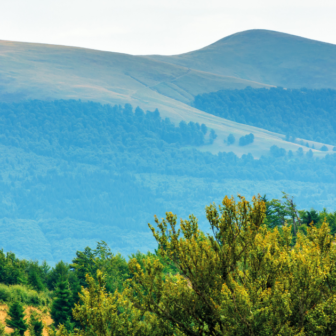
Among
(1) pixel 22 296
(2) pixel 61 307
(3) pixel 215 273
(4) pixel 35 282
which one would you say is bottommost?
(4) pixel 35 282

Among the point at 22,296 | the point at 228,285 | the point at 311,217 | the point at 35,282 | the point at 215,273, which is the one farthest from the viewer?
the point at 311,217

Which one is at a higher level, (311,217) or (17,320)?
(311,217)

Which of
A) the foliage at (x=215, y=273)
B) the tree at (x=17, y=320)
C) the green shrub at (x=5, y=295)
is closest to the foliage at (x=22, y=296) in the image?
the green shrub at (x=5, y=295)

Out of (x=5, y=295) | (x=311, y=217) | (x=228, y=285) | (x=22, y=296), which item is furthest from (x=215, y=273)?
(x=311, y=217)

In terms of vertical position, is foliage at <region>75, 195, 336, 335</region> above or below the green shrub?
above

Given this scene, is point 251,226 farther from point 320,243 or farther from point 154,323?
point 154,323

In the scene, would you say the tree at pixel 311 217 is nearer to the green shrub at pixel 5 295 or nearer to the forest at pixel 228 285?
the green shrub at pixel 5 295

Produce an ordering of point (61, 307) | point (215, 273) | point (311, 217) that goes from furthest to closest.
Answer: point (311, 217) → point (61, 307) → point (215, 273)

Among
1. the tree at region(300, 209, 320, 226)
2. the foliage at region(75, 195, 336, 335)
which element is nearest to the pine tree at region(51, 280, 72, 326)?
the foliage at region(75, 195, 336, 335)

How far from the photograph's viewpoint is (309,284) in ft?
30.5

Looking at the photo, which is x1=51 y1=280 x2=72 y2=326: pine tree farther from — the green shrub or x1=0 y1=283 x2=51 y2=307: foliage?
the green shrub

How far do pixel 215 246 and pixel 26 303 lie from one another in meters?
31.7

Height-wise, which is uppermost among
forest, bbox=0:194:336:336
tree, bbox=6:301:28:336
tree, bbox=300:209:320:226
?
forest, bbox=0:194:336:336

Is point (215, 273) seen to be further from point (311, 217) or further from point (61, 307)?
point (311, 217)
